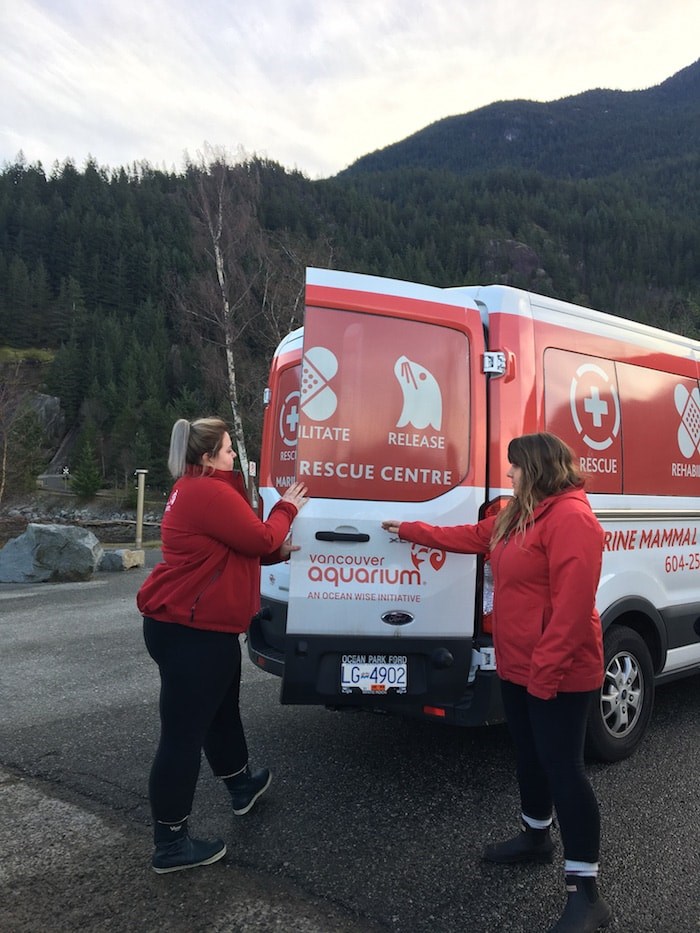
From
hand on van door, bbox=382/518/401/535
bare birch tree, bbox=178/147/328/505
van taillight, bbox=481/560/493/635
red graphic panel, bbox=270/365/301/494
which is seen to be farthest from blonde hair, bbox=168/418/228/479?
bare birch tree, bbox=178/147/328/505

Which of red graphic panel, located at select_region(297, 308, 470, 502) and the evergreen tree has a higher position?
red graphic panel, located at select_region(297, 308, 470, 502)

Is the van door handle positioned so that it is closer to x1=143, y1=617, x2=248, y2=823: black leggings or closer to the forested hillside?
x1=143, y1=617, x2=248, y2=823: black leggings

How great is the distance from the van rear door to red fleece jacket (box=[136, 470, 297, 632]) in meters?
0.34

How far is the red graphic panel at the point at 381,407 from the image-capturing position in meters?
3.04

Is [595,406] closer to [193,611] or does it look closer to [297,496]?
[297,496]

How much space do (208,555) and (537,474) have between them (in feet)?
4.38

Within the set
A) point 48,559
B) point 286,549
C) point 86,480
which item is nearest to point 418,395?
point 286,549

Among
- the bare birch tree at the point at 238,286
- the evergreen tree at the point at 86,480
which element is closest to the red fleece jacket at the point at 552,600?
the bare birch tree at the point at 238,286

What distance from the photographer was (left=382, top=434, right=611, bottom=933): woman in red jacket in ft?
7.60

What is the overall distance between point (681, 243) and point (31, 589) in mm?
101809

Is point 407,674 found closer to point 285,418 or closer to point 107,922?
point 107,922

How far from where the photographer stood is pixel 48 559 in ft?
37.3

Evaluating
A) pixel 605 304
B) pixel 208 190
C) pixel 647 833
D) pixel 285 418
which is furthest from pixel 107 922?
pixel 605 304

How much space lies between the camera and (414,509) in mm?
3131
